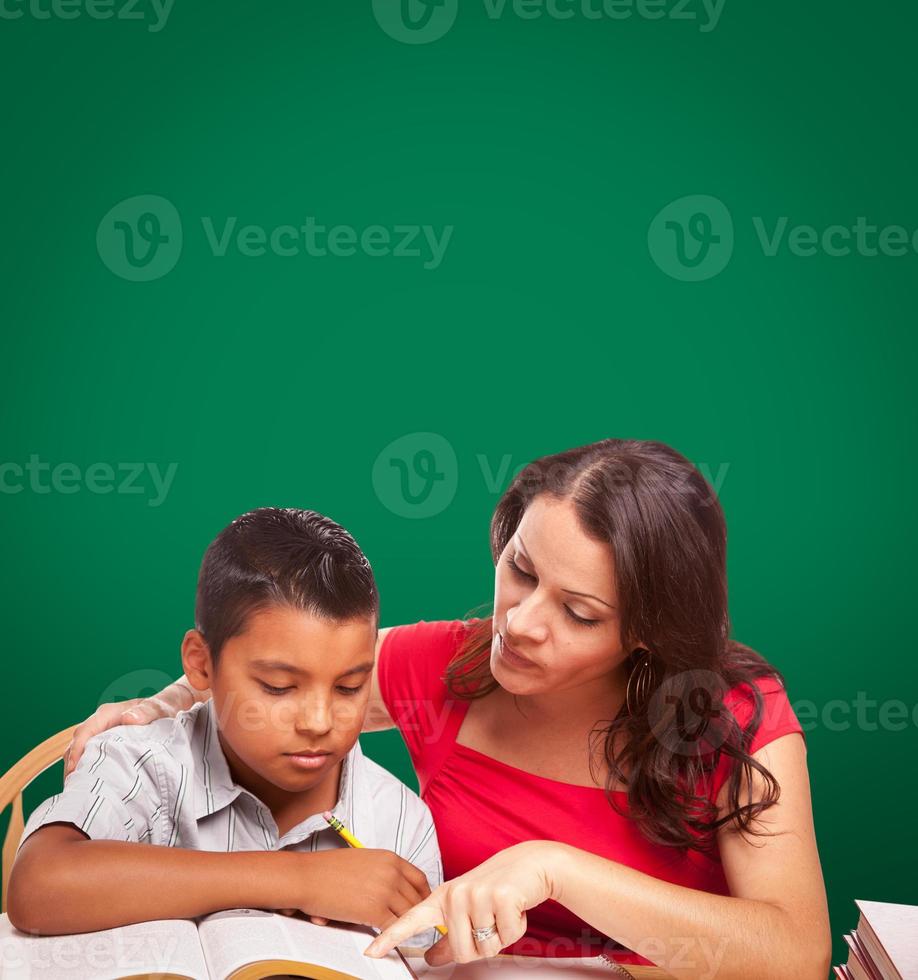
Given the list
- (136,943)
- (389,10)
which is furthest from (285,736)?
(389,10)

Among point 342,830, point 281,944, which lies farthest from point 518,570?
point 281,944

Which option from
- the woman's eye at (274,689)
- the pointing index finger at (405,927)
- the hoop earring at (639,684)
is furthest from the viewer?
the hoop earring at (639,684)

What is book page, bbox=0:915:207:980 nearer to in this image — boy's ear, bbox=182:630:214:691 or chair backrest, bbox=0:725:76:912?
boy's ear, bbox=182:630:214:691

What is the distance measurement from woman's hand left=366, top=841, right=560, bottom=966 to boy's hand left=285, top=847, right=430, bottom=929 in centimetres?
4

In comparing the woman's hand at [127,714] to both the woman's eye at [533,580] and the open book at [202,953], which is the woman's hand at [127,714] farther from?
the woman's eye at [533,580]

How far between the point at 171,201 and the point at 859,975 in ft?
7.95

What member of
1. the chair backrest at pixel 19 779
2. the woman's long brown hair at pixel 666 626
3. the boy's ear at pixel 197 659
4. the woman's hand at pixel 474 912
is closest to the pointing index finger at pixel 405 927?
the woman's hand at pixel 474 912

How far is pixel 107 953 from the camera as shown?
1273mm

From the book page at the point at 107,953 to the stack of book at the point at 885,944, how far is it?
751 mm

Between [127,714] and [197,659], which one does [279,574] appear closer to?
[197,659]

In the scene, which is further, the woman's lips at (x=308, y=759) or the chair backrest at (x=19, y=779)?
the chair backrest at (x=19, y=779)

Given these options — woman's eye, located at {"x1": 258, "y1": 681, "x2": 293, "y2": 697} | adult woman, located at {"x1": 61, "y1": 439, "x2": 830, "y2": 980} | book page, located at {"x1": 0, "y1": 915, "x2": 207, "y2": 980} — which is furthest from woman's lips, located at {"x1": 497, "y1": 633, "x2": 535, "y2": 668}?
book page, located at {"x1": 0, "y1": 915, "x2": 207, "y2": 980}

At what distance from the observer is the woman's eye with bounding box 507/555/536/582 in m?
1.77

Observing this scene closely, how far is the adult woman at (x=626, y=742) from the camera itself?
1.54m
